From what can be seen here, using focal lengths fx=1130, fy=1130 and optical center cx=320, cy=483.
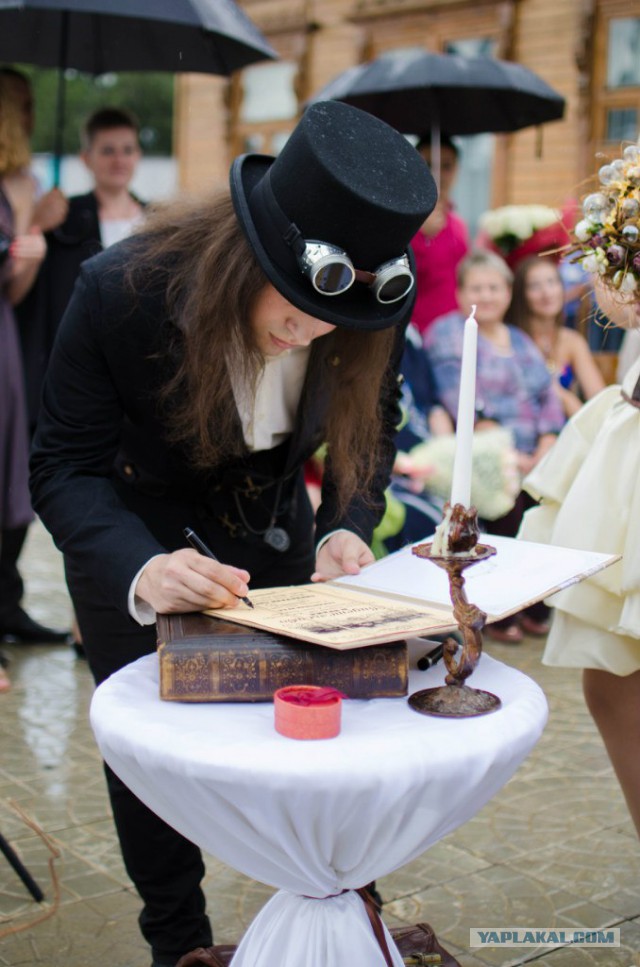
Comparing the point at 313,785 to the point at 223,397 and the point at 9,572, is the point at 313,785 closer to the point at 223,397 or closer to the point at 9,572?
the point at 223,397

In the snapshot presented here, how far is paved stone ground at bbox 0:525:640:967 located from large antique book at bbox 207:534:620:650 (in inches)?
39.5

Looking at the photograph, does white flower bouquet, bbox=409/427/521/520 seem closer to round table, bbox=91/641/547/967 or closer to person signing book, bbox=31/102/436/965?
person signing book, bbox=31/102/436/965

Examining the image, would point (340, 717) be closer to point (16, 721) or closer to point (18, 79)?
point (16, 721)

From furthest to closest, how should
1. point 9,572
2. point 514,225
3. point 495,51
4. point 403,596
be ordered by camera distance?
point 495,51
point 514,225
point 9,572
point 403,596

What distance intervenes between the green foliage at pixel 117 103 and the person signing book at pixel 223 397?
35781mm

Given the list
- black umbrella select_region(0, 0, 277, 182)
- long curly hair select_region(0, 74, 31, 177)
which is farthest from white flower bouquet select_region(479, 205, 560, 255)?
long curly hair select_region(0, 74, 31, 177)

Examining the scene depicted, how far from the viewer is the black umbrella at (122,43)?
179 inches

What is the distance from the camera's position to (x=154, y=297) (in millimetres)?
1950

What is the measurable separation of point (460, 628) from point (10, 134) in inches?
135

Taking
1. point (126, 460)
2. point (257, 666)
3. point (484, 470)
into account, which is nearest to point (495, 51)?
point (484, 470)

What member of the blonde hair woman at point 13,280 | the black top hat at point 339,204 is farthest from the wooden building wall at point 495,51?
the black top hat at point 339,204

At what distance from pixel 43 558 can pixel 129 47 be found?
2.87m

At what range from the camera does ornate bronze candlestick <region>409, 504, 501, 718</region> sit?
1462 millimetres

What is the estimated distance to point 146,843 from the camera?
81.9 inches
